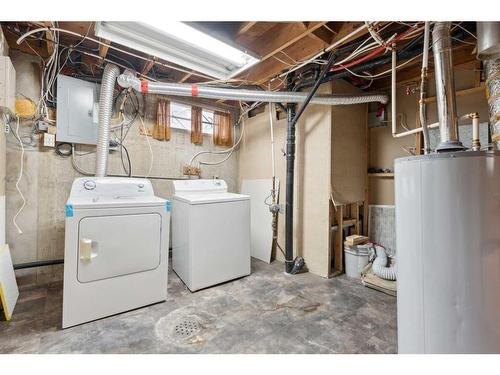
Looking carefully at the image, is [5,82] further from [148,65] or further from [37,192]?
[148,65]

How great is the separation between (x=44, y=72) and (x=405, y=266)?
3.76 metres

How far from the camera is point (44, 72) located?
2471mm

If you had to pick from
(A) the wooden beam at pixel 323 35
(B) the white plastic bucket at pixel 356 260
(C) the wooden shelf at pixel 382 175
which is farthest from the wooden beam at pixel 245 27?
(B) the white plastic bucket at pixel 356 260

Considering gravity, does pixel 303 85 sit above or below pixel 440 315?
above

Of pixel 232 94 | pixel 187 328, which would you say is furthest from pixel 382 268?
pixel 232 94

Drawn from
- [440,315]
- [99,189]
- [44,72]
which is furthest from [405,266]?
[44,72]

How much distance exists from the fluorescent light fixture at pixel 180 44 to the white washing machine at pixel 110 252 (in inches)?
52.7

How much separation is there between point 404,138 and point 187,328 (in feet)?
10.7

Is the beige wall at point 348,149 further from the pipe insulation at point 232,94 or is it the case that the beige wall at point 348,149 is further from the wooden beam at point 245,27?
the wooden beam at point 245,27

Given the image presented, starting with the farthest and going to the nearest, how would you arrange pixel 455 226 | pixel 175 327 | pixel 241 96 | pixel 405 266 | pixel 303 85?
pixel 303 85, pixel 241 96, pixel 175 327, pixel 405 266, pixel 455 226

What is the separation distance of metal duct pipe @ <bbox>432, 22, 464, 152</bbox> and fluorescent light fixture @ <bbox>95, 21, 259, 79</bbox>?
1.51 metres

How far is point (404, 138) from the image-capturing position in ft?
9.52

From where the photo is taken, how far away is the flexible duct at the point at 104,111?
2496 mm

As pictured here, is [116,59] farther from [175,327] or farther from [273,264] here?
[273,264]
